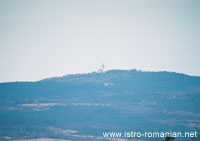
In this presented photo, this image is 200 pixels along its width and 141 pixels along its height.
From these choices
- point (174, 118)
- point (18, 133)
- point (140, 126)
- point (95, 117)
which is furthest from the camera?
point (95, 117)

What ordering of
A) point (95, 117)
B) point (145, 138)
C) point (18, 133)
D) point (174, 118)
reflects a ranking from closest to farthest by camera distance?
point (145, 138) → point (18, 133) → point (174, 118) → point (95, 117)

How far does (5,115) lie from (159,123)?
163 ft

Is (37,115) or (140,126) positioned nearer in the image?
(140,126)

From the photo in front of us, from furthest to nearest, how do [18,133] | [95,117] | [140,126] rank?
1. [95,117]
2. [140,126]
3. [18,133]

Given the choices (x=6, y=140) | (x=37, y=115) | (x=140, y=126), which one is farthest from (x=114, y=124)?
(x=6, y=140)

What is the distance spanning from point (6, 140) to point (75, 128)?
34824mm

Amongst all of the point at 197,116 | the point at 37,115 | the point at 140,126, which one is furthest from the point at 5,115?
the point at 197,116

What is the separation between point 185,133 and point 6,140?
42729 mm

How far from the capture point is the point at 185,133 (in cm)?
15238

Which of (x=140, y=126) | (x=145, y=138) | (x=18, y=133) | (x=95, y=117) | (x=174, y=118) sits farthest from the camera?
(x=95, y=117)

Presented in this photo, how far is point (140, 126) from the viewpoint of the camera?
175500mm

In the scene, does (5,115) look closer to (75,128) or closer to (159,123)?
(75,128)

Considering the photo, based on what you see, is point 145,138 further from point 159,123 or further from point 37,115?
point 37,115

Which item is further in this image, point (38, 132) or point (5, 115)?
point (5, 115)
